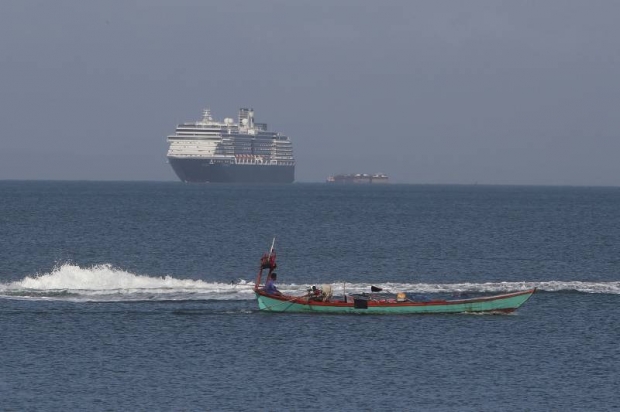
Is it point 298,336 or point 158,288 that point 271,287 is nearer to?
point 298,336

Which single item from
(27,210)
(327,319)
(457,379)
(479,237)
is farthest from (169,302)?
(27,210)

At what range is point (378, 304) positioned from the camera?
4716 cm

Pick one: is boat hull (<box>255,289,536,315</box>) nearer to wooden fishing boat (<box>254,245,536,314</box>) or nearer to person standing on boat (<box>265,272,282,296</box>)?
wooden fishing boat (<box>254,245,536,314</box>)

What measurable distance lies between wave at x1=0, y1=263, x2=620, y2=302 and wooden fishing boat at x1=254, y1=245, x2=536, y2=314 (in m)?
4.48

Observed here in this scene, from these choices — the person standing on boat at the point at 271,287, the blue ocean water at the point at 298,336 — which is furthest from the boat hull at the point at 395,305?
the blue ocean water at the point at 298,336

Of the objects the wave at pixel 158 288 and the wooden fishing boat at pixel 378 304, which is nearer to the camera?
the wooden fishing boat at pixel 378 304

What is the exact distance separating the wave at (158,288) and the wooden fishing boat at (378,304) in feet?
14.7

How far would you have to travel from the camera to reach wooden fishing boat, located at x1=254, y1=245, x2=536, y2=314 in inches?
1847

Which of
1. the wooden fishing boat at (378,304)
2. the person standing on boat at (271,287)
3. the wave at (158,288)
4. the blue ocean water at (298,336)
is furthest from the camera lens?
the wave at (158,288)

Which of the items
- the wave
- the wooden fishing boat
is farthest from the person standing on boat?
the wave

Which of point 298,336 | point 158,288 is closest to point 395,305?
point 298,336

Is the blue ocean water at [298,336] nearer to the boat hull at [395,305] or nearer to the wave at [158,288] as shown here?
the wave at [158,288]

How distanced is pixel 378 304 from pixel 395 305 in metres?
0.70

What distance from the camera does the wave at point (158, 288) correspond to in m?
51.6
